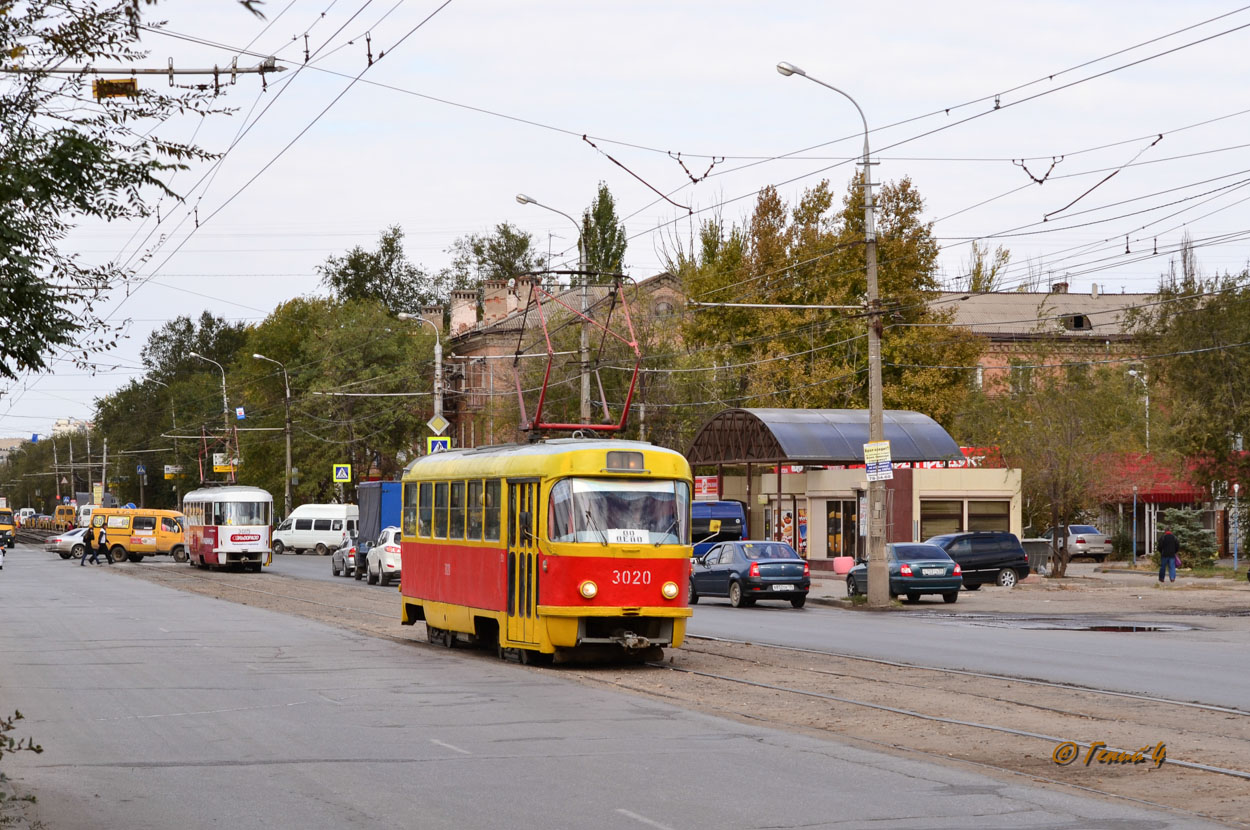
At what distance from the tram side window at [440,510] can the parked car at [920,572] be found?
578 inches

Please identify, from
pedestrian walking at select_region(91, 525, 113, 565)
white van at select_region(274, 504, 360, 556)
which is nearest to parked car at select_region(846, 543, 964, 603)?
pedestrian walking at select_region(91, 525, 113, 565)

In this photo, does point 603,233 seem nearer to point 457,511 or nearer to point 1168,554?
point 1168,554

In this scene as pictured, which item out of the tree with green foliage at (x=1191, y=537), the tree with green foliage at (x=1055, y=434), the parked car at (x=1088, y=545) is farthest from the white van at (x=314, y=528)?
the tree with green foliage at (x=1191, y=537)

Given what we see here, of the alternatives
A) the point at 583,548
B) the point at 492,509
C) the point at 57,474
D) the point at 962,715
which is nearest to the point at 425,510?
the point at 492,509

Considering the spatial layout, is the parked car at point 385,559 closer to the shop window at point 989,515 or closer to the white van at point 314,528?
the shop window at point 989,515

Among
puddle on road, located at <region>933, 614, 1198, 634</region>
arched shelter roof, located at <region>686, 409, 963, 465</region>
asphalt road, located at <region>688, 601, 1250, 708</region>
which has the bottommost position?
puddle on road, located at <region>933, 614, 1198, 634</region>

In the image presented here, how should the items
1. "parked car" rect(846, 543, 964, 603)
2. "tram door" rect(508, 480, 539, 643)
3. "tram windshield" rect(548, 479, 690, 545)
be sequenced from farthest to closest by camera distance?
"parked car" rect(846, 543, 964, 603) < "tram door" rect(508, 480, 539, 643) < "tram windshield" rect(548, 479, 690, 545)

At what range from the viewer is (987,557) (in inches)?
1615

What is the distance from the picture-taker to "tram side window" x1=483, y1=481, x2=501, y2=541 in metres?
19.9

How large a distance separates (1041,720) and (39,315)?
876cm

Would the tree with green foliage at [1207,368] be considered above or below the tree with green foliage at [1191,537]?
above

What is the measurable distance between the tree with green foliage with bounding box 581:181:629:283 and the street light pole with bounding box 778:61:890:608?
4921 cm

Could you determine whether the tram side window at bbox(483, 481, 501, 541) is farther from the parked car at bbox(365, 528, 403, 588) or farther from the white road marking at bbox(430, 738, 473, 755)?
the parked car at bbox(365, 528, 403, 588)

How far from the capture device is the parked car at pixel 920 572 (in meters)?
35.0
